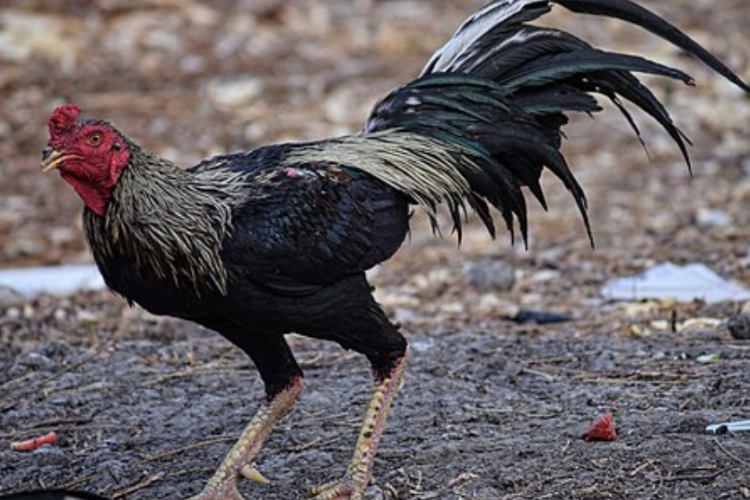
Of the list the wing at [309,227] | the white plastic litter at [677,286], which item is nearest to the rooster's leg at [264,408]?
the wing at [309,227]

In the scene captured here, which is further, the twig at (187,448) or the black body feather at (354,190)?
the twig at (187,448)

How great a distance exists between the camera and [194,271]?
4949 mm

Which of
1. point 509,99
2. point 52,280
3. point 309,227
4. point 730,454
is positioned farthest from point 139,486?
point 52,280

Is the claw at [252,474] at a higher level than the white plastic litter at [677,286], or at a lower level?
higher

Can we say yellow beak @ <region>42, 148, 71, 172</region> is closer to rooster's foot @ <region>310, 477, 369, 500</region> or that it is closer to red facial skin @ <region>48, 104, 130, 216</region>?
red facial skin @ <region>48, 104, 130, 216</region>

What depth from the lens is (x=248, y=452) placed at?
5.49 metres

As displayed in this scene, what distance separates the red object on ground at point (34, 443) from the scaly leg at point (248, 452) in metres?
1.08

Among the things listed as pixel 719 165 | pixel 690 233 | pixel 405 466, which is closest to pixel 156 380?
pixel 405 466

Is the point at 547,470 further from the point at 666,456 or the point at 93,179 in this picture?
the point at 93,179

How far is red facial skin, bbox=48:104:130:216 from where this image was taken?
4.94m

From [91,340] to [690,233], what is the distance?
440 cm

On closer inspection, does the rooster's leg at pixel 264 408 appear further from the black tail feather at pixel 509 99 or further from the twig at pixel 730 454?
the twig at pixel 730 454

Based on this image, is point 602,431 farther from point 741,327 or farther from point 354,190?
point 741,327

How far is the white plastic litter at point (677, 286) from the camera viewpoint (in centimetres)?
853
